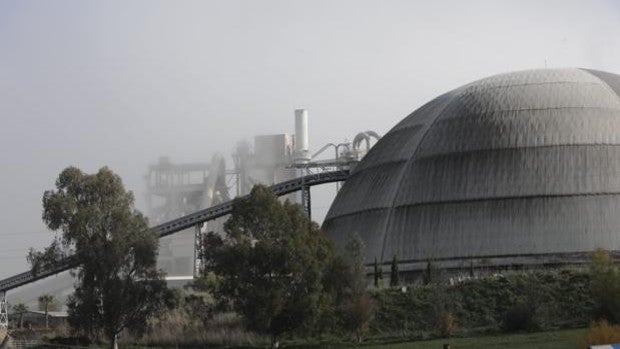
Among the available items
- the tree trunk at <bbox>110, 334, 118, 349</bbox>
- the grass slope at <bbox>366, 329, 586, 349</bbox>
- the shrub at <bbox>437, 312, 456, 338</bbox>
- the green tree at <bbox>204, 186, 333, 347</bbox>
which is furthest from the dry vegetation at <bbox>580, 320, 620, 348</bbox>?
the tree trunk at <bbox>110, 334, 118, 349</bbox>

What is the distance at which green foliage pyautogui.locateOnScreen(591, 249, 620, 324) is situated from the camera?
187ft

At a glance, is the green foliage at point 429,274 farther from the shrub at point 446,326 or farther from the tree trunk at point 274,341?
the tree trunk at point 274,341

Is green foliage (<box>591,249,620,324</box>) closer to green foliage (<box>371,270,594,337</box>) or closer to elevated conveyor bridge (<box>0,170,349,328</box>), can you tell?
green foliage (<box>371,270,594,337</box>)

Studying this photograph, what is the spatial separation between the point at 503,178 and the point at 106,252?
2816 cm

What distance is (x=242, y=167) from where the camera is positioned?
169 m

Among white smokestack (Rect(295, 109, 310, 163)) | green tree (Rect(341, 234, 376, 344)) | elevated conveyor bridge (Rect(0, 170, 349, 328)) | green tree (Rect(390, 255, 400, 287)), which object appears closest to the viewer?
green tree (Rect(341, 234, 376, 344))

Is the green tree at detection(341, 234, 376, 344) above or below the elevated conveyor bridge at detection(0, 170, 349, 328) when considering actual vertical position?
below

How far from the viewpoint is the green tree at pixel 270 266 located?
5678 cm

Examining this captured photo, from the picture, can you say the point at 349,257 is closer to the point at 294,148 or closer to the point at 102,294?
the point at 102,294

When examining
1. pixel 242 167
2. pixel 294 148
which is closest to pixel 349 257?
pixel 294 148

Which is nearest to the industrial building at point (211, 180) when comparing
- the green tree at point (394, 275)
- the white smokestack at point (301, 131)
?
the white smokestack at point (301, 131)

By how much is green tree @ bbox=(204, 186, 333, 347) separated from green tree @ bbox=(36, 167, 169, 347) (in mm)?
5983

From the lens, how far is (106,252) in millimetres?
63344

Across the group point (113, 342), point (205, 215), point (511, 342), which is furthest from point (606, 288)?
point (205, 215)
